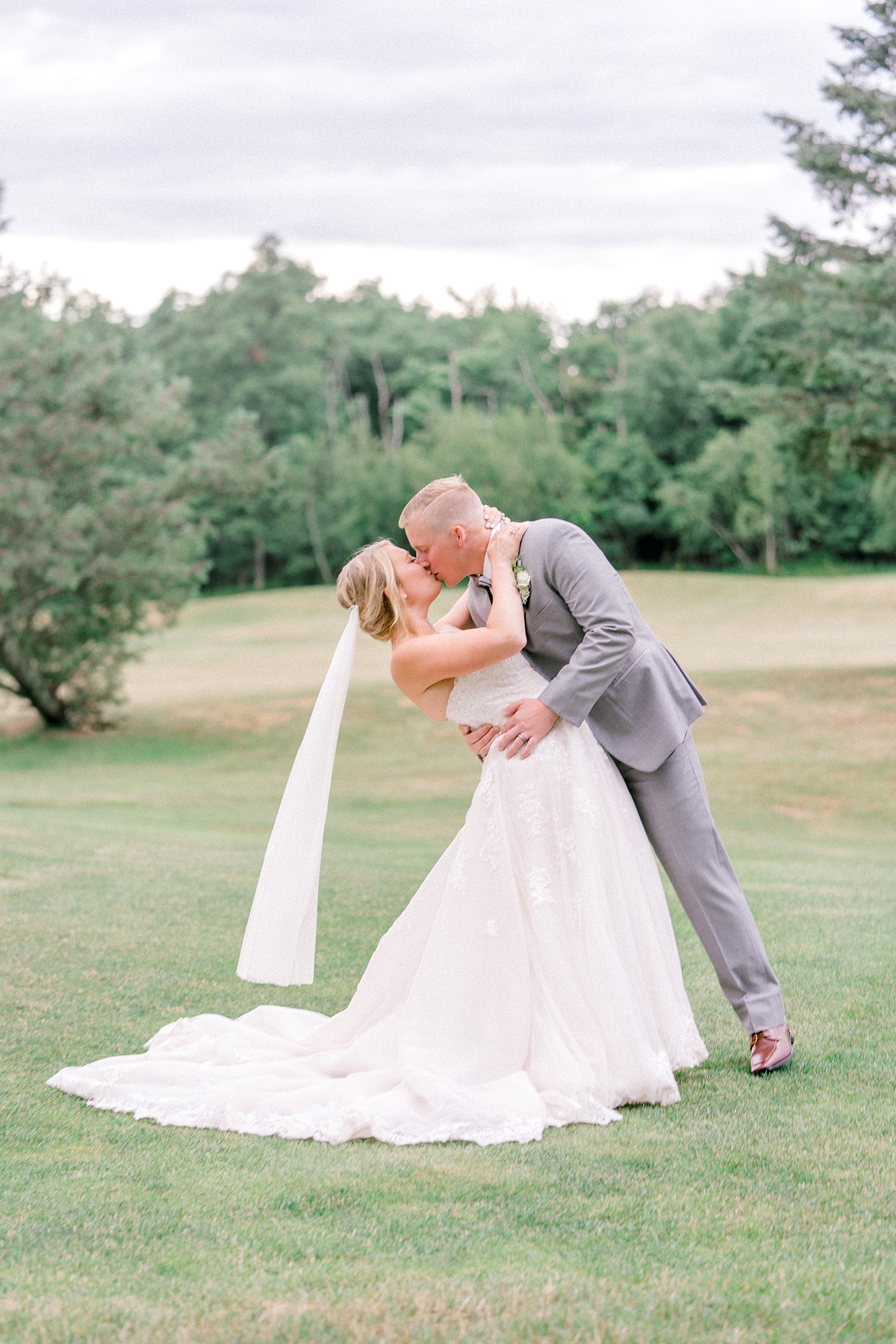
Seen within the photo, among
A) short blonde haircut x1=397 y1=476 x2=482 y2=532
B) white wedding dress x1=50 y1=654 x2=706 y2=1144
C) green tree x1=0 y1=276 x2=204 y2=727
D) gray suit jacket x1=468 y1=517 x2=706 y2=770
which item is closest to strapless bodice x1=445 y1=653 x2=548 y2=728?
white wedding dress x1=50 y1=654 x2=706 y2=1144

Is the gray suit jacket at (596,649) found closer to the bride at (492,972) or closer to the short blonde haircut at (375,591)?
the bride at (492,972)

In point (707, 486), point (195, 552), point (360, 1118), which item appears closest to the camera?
point (360, 1118)

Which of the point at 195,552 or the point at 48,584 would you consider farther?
the point at 195,552

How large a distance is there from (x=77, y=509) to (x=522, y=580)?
18.9 metres

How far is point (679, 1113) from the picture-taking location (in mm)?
4367

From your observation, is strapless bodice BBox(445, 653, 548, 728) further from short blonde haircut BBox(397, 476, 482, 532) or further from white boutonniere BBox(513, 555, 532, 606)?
short blonde haircut BBox(397, 476, 482, 532)

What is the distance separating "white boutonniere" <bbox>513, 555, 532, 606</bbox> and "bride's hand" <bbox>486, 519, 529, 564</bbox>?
1.6 inches

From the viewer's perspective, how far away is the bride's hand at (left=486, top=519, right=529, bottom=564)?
4.80 meters

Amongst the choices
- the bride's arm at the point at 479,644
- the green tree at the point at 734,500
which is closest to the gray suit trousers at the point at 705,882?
the bride's arm at the point at 479,644

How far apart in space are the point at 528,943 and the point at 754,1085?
978 mm

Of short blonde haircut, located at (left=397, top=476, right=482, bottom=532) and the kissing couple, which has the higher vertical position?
short blonde haircut, located at (left=397, top=476, right=482, bottom=532)

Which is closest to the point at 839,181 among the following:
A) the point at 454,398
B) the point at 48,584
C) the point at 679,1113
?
the point at 48,584

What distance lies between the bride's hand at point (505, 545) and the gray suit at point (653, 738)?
0.19 ft

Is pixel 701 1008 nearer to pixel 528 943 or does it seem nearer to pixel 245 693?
pixel 528 943
